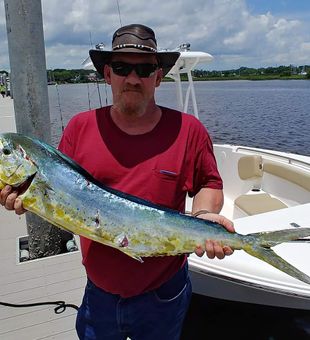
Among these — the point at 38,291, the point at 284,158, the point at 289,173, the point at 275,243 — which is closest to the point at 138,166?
the point at 275,243

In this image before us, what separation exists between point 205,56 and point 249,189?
2.28 metres

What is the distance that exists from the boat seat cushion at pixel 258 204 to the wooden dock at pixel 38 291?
2.30m

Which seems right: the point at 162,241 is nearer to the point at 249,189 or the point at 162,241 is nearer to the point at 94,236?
the point at 94,236

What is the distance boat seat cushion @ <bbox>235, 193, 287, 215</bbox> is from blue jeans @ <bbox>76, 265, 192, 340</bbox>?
3327 millimetres

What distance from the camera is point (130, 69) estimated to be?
72.6 inches

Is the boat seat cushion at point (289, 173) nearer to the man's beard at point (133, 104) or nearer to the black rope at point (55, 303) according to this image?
the black rope at point (55, 303)

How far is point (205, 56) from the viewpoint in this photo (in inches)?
238

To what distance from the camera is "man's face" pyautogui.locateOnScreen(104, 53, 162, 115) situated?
6.03 feet

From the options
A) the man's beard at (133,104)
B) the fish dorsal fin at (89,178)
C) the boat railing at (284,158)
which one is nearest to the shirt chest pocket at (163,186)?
the fish dorsal fin at (89,178)

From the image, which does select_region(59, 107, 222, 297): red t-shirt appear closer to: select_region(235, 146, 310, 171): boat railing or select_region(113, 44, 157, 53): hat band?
select_region(113, 44, 157, 53): hat band

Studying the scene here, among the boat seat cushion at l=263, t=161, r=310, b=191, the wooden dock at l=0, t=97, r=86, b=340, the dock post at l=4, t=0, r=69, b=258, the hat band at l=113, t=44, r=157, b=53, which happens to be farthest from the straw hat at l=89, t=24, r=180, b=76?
the boat seat cushion at l=263, t=161, r=310, b=191

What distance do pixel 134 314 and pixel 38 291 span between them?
6.85ft

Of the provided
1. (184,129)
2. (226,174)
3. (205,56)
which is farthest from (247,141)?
(184,129)

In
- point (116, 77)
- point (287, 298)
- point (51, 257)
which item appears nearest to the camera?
point (116, 77)
